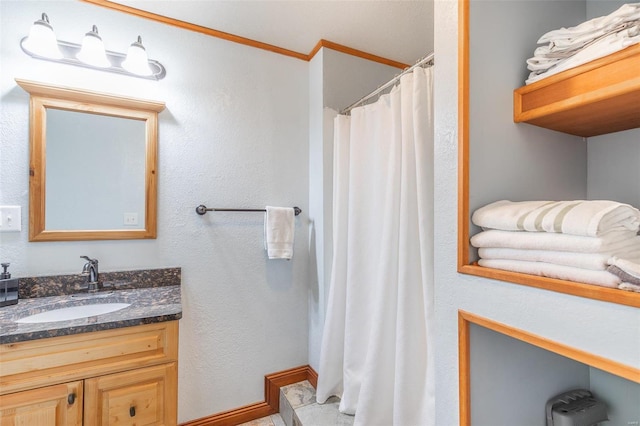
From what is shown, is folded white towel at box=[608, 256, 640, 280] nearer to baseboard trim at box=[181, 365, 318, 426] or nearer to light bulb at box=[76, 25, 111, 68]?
baseboard trim at box=[181, 365, 318, 426]

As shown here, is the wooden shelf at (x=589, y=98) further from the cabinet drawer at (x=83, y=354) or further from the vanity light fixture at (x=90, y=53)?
the vanity light fixture at (x=90, y=53)

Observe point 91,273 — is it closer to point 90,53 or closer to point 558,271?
point 90,53

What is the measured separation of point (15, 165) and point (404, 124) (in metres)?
1.77

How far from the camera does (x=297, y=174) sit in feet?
6.46

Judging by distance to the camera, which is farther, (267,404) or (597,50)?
(267,404)

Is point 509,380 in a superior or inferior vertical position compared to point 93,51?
inferior

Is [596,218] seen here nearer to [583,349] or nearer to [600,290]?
[600,290]

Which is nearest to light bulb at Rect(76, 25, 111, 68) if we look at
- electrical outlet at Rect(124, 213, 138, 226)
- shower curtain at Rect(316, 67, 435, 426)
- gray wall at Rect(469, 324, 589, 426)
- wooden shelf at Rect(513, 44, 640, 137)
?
electrical outlet at Rect(124, 213, 138, 226)

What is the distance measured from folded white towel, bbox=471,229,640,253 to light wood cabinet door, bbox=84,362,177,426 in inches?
49.6

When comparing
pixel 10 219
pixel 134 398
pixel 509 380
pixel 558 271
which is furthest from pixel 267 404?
pixel 558 271

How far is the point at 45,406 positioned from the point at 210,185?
113 cm

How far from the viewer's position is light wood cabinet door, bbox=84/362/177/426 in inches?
41.5

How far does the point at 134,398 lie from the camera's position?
1.11 meters

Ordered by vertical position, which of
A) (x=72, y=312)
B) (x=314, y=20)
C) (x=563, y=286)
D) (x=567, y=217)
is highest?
(x=314, y=20)
